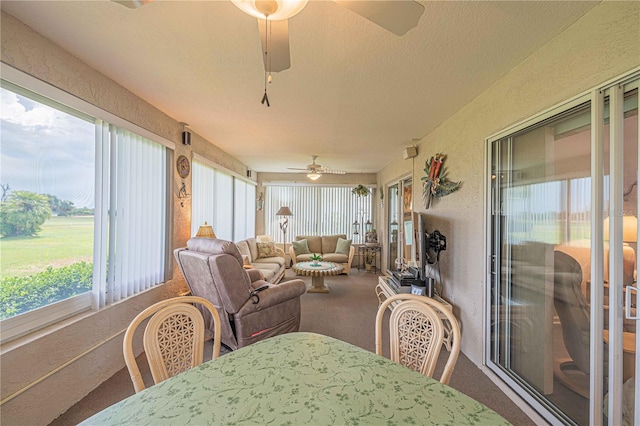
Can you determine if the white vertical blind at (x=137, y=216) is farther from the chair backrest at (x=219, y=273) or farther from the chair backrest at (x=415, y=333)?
the chair backrest at (x=415, y=333)

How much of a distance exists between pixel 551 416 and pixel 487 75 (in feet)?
8.09

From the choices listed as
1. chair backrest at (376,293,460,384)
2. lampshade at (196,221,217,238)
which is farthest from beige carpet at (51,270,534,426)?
lampshade at (196,221,217,238)

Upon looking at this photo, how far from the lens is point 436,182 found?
310 cm

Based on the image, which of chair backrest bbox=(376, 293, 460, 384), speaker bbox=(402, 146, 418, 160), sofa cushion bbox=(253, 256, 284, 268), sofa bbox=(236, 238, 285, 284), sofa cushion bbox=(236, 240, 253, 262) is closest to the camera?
chair backrest bbox=(376, 293, 460, 384)

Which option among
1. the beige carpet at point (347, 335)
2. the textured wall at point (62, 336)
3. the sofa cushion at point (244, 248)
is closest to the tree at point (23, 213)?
the textured wall at point (62, 336)

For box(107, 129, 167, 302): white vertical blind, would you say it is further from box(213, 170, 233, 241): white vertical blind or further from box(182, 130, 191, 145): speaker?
box(213, 170, 233, 241): white vertical blind

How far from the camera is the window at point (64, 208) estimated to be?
1534 mm

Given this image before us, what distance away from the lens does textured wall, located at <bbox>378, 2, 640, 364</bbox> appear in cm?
129

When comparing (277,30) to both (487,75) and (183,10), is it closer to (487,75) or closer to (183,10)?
(183,10)

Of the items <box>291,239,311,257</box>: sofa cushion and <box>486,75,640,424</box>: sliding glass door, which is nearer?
<box>486,75,640,424</box>: sliding glass door

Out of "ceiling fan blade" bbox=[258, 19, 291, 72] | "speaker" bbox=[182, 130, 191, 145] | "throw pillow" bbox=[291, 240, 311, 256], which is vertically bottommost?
"throw pillow" bbox=[291, 240, 311, 256]

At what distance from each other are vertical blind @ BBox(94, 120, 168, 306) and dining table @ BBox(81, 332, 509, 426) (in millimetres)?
1801

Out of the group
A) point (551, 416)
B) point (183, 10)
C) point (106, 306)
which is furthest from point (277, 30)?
point (551, 416)

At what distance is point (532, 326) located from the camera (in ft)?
6.19
